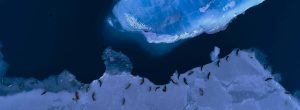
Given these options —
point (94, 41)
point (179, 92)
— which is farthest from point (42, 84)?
point (179, 92)

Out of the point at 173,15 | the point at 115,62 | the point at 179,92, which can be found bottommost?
the point at 179,92

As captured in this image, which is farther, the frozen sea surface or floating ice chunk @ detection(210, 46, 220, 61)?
floating ice chunk @ detection(210, 46, 220, 61)

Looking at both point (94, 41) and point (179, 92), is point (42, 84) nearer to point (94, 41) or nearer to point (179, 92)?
point (94, 41)

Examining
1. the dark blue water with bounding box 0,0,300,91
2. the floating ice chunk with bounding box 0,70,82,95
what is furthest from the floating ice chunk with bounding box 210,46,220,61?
the floating ice chunk with bounding box 0,70,82,95

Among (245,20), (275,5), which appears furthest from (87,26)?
(275,5)

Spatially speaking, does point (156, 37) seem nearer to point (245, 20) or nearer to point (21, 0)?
point (245, 20)

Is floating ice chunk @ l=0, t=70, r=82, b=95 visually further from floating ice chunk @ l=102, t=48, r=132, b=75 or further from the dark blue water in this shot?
floating ice chunk @ l=102, t=48, r=132, b=75
